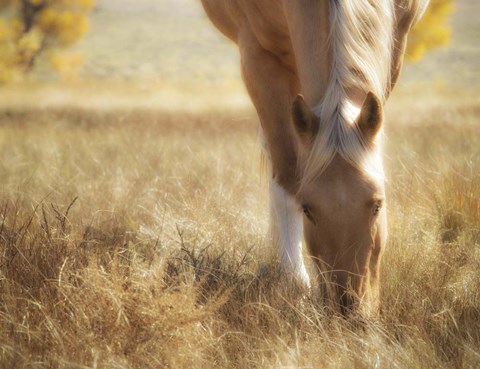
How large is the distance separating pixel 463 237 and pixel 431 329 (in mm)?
1129

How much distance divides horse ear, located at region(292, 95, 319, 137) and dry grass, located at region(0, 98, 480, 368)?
71 centimetres

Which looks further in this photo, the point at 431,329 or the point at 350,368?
the point at 431,329

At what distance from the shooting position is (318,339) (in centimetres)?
249

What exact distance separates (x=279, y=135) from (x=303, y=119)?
1026 mm

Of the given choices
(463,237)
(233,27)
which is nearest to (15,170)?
(233,27)

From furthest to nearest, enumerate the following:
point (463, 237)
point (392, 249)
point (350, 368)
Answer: point (463, 237), point (392, 249), point (350, 368)

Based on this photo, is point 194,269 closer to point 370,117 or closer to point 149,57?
point 370,117

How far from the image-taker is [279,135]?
3693 mm

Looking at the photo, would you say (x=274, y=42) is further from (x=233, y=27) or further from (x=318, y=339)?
(x=318, y=339)

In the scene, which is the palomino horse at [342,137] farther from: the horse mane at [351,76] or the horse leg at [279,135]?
the horse leg at [279,135]

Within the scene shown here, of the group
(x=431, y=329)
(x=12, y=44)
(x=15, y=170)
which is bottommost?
(x=12, y=44)

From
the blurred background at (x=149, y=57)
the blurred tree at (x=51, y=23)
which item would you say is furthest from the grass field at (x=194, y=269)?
the blurred tree at (x=51, y=23)

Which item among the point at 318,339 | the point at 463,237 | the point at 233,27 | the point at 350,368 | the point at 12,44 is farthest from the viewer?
the point at 12,44

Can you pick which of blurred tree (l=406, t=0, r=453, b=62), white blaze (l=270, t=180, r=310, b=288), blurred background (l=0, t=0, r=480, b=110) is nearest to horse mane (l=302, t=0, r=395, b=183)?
white blaze (l=270, t=180, r=310, b=288)
